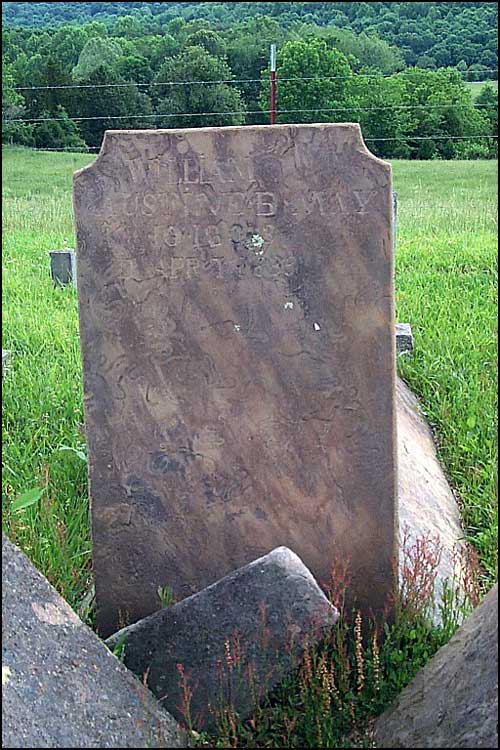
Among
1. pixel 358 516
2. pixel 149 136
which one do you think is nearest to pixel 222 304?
pixel 149 136

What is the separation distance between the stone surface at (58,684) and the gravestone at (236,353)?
0.63 metres

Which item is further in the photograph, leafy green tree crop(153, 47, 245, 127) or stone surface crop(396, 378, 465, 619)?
leafy green tree crop(153, 47, 245, 127)

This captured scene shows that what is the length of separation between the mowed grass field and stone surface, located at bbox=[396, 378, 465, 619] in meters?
0.08

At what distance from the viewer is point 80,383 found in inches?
Answer: 189

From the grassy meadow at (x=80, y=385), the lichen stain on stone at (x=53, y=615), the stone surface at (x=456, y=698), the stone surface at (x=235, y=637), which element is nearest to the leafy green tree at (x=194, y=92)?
the grassy meadow at (x=80, y=385)

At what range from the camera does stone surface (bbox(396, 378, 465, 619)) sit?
3.25 meters

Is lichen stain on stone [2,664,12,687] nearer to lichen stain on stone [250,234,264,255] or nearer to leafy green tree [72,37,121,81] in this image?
lichen stain on stone [250,234,264,255]

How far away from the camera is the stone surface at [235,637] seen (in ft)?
8.00

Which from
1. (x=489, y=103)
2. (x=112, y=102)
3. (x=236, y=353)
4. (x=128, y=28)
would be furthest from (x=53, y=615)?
(x=489, y=103)

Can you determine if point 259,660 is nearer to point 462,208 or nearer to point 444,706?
point 444,706

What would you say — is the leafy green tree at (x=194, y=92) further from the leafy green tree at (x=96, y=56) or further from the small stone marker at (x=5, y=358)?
the small stone marker at (x=5, y=358)

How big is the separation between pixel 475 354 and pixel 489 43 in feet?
9.74

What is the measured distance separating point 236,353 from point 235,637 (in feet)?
2.81

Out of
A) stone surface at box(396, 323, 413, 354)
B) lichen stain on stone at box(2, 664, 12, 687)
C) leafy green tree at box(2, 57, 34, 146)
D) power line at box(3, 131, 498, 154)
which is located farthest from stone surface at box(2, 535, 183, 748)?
power line at box(3, 131, 498, 154)
